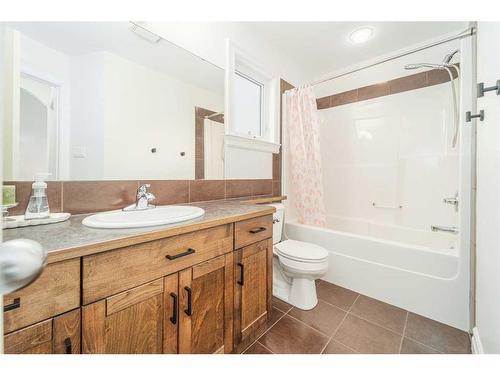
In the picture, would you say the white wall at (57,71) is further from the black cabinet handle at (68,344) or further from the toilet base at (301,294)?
the toilet base at (301,294)

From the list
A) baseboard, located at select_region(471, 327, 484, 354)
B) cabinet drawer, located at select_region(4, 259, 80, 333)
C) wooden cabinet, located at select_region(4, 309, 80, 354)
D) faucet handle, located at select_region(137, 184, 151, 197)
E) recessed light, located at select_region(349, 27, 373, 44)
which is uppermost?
recessed light, located at select_region(349, 27, 373, 44)

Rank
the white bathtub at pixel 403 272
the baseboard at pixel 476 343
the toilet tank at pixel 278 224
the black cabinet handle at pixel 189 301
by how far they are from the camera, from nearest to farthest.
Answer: the black cabinet handle at pixel 189 301 → the baseboard at pixel 476 343 → the white bathtub at pixel 403 272 → the toilet tank at pixel 278 224

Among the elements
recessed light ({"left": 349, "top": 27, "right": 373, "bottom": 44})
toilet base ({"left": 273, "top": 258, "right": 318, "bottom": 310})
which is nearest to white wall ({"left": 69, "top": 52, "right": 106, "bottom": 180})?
toilet base ({"left": 273, "top": 258, "right": 318, "bottom": 310})

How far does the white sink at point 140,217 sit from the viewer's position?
0.72 m

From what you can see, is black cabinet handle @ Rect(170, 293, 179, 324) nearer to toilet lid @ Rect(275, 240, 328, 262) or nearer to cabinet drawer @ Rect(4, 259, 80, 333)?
cabinet drawer @ Rect(4, 259, 80, 333)

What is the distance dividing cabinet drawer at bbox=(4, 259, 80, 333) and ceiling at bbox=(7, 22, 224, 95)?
3.32 feet

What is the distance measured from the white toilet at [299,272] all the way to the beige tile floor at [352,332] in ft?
0.25

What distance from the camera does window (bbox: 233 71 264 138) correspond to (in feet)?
6.19

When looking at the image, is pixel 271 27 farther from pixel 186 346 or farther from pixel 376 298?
pixel 376 298

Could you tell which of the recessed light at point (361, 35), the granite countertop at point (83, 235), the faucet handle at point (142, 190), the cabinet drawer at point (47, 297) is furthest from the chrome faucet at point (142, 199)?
the recessed light at point (361, 35)

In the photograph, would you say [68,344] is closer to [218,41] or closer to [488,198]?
[488,198]

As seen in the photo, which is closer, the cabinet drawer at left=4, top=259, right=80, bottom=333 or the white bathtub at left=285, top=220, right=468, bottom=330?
the cabinet drawer at left=4, top=259, right=80, bottom=333

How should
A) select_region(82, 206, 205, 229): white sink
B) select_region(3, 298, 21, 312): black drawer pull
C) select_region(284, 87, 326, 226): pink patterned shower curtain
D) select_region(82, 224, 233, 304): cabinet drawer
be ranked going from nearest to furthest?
select_region(3, 298, 21, 312): black drawer pull → select_region(82, 224, 233, 304): cabinet drawer → select_region(82, 206, 205, 229): white sink → select_region(284, 87, 326, 226): pink patterned shower curtain
